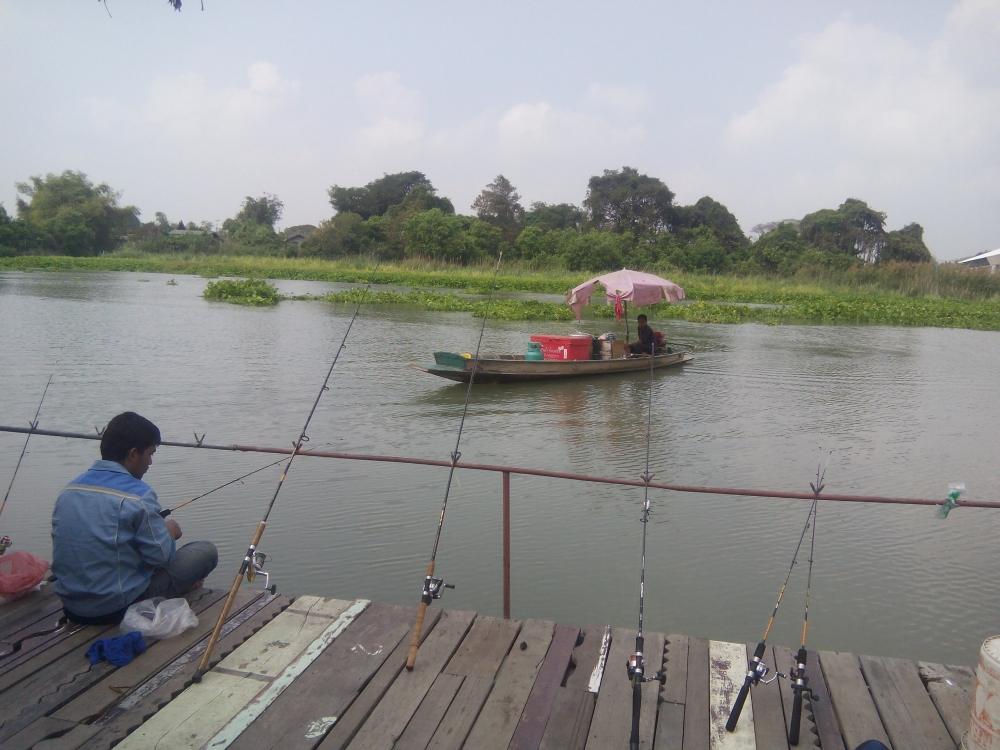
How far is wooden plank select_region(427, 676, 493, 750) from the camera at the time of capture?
2.72m

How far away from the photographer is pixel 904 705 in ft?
9.93

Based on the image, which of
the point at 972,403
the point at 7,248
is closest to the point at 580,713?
the point at 972,403

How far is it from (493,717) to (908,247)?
166 feet

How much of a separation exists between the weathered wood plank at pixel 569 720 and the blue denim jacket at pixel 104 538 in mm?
1765

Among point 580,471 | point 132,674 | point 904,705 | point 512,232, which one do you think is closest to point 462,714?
point 132,674

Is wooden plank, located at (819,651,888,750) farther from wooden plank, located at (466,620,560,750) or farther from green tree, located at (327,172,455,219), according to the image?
green tree, located at (327,172,455,219)

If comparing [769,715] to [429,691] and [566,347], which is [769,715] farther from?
[566,347]

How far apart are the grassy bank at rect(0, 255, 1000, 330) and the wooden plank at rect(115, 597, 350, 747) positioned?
17.2 metres

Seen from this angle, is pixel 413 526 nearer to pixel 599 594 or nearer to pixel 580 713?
pixel 599 594

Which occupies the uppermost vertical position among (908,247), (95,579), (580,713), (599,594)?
(908,247)

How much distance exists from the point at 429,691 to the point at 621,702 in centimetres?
73

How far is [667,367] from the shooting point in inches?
607

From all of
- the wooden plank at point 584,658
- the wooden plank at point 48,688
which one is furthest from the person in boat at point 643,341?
the wooden plank at point 48,688

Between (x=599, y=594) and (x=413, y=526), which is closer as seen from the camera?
(x=599, y=594)
